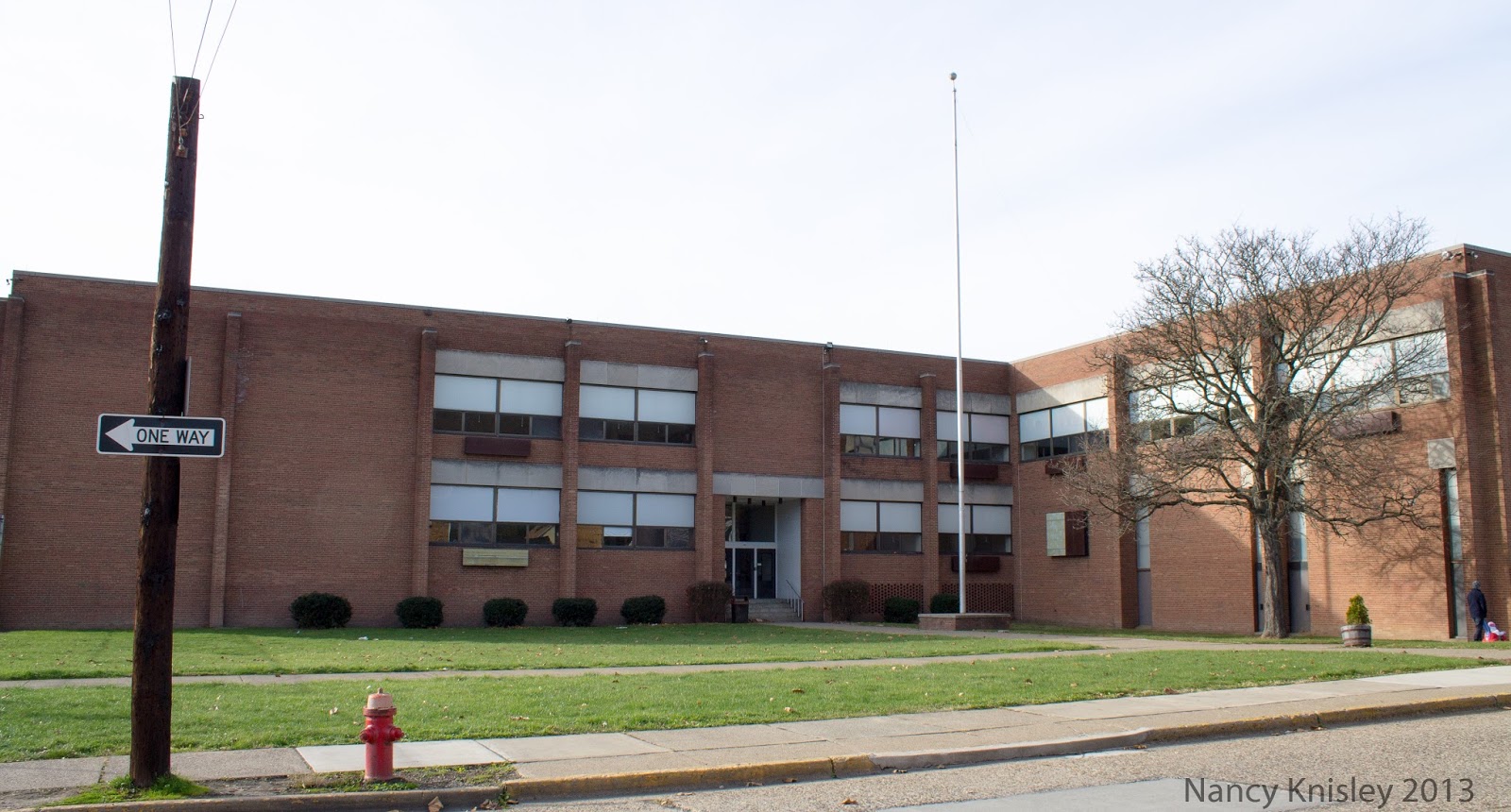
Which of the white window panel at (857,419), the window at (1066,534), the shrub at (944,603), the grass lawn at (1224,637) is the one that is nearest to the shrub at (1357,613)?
the grass lawn at (1224,637)

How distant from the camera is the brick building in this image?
3134 cm

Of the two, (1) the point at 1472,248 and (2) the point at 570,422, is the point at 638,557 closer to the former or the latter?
(2) the point at 570,422

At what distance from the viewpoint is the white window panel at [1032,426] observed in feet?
142

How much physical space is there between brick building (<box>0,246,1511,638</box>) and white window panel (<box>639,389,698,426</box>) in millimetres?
75

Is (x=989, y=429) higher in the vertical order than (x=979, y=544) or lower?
higher

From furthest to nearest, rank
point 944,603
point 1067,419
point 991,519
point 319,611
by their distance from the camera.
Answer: point 991,519 < point 1067,419 < point 944,603 < point 319,611

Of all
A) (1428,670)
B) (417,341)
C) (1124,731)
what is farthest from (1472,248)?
(417,341)

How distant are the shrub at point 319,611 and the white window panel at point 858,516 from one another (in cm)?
1676

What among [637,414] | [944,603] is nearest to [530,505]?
[637,414]

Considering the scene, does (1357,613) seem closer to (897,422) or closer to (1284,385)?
(1284,385)

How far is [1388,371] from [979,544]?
17511 millimetres

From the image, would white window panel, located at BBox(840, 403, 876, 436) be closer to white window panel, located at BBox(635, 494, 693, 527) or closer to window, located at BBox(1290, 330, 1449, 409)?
white window panel, located at BBox(635, 494, 693, 527)

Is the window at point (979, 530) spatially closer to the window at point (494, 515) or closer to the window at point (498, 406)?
the window at point (494, 515)

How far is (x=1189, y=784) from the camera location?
945 centimetres
